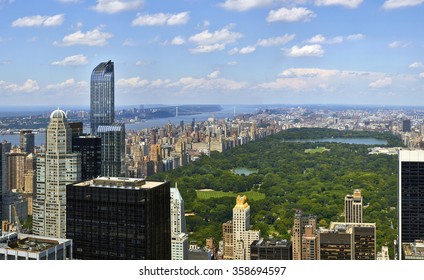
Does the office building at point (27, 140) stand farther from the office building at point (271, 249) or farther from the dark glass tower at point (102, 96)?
the office building at point (271, 249)

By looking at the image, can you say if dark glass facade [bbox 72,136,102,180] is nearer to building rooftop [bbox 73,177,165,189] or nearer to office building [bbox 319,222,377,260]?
building rooftop [bbox 73,177,165,189]

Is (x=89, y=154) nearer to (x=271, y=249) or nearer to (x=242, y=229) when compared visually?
(x=242, y=229)

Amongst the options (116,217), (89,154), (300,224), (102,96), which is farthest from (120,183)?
(300,224)

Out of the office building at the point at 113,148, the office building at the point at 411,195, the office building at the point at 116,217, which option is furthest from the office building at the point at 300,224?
the office building at the point at 113,148

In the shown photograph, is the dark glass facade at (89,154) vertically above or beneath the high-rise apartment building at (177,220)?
above
